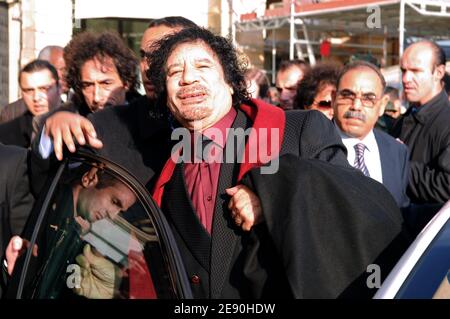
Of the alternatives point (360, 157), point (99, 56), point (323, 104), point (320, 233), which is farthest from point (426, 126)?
point (320, 233)

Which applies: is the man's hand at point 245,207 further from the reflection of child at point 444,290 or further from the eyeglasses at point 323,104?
the eyeglasses at point 323,104

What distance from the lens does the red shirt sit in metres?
3.18

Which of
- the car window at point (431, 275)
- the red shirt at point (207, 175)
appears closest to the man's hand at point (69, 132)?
the red shirt at point (207, 175)

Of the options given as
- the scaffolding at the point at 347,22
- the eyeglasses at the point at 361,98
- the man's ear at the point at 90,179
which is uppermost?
the scaffolding at the point at 347,22

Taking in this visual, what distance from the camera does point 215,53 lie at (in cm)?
350

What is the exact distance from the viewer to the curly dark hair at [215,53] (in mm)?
3493

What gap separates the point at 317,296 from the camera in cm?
271

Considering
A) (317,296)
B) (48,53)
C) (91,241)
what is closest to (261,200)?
(317,296)

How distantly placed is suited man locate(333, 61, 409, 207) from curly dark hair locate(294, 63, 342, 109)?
69 cm

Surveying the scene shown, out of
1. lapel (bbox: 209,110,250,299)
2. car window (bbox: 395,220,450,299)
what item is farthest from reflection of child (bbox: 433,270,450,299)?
lapel (bbox: 209,110,250,299)

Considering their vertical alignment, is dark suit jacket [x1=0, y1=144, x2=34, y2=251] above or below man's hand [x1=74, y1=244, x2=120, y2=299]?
above

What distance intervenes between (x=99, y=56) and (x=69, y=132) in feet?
7.07

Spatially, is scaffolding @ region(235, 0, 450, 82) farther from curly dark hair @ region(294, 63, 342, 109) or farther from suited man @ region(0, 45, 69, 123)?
curly dark hair @ region(294, 63, 342, 109)

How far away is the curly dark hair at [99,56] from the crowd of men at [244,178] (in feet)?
1.72
